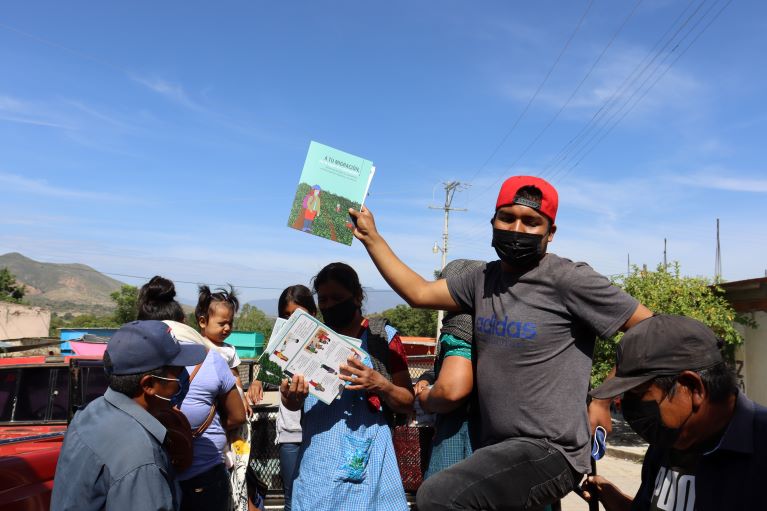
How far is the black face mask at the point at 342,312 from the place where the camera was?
320cm

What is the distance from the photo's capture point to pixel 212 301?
15.6 feet

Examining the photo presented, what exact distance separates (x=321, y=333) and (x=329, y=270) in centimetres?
53

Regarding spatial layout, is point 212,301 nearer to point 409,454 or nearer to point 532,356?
point 409,454

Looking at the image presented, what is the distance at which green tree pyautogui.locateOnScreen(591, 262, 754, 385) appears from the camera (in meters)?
11.5

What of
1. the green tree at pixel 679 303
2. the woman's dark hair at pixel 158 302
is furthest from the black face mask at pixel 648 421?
the green tree at pixel 679 303

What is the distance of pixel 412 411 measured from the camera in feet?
9.99

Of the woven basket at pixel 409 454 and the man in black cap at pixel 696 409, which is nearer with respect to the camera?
the man in black cap at pixel 696 409

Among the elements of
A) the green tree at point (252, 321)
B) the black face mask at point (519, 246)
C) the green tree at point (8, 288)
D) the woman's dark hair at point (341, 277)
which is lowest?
the green tree at point (252, 321)

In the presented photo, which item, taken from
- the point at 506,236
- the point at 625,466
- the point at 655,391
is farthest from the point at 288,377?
the point at 625,466

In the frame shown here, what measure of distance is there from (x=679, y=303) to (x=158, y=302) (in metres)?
10.4

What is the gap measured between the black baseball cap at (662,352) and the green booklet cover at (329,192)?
1.41 meters

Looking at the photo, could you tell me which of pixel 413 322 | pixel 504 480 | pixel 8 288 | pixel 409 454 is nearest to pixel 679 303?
pixel 409 454

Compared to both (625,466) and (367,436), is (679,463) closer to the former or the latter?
(367,436)

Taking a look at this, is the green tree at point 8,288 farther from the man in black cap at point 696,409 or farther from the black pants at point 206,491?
the man in black cap at point 696,409
